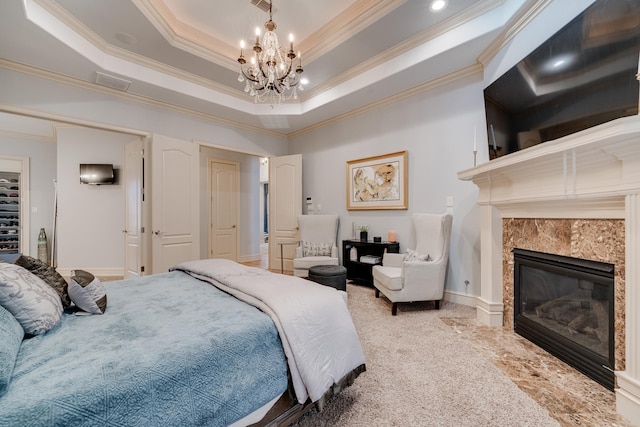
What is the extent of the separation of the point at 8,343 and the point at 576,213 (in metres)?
3.05

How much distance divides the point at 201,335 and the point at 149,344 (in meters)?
0.19

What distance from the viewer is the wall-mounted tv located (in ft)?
15.5

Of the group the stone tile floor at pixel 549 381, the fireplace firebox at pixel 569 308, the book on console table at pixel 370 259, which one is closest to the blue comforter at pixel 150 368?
the stone tile floor at pixel 549 381

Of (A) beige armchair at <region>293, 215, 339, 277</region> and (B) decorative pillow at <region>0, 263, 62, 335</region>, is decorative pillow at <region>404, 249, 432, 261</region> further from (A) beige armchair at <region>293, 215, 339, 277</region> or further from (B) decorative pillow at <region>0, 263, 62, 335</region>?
(B) decorative pillow at <region>0, 263, 62, 335</region>

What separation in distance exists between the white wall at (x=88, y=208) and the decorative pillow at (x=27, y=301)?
14.2 ft

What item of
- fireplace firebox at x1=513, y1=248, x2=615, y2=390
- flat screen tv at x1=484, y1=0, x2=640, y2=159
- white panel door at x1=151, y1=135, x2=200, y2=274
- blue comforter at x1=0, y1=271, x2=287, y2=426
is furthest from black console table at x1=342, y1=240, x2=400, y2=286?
blue comforter at x1=0, y1=271, x2=287, y2=426

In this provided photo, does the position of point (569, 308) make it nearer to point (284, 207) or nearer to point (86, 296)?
point (86, 296)

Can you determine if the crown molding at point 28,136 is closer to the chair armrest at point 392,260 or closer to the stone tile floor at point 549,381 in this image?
the chair armrest at point 392,260

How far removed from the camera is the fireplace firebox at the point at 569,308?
1693mm

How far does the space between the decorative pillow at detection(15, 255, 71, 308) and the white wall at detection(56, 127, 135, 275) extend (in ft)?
13.0

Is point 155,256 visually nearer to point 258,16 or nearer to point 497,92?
point 258,16

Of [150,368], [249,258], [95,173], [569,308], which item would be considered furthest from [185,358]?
[249,258]

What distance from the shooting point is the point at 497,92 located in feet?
8.11

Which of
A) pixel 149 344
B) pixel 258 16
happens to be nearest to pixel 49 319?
pixel 149 344
